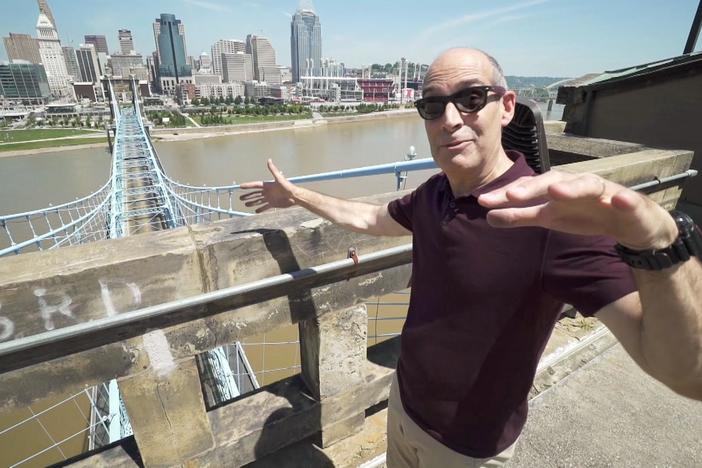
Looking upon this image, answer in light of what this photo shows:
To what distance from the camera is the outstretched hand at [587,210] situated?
59 centimetres

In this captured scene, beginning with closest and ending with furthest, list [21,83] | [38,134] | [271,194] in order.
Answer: [271,194], [38,134], [21,83]

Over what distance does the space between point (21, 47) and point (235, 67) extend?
82821 mm

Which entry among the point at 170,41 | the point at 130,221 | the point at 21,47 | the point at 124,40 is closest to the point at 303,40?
the point at 170,41

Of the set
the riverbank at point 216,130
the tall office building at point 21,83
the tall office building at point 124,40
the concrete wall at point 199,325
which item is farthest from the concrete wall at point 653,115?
the tall office building at point 124,40

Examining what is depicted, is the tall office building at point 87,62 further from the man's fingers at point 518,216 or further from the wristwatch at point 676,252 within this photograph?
the wristwatch at point 676,252

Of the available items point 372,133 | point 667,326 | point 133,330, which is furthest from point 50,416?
point 372,133

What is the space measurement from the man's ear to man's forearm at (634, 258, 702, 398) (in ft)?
1.98

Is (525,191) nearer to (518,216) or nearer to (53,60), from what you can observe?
(518,216)

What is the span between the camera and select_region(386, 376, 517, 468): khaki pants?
3.79ft

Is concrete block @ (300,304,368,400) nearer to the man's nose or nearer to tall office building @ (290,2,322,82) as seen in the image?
the man's nose

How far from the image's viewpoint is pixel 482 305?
38.7 inches

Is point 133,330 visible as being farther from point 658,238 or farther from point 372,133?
point 372,133

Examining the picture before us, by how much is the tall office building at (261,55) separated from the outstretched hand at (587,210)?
161145 millimetres

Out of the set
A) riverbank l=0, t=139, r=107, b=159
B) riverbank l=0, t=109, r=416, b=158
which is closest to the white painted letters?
riverbank l=0, t=139, r=107, b=159
